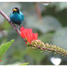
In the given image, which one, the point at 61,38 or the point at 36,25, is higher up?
the point at 36,25

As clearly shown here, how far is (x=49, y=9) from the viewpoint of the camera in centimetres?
163

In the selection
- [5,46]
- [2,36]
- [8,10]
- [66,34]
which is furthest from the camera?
[2,36]

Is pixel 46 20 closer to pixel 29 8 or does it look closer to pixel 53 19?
pixel 53 19

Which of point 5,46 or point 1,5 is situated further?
point 1,5

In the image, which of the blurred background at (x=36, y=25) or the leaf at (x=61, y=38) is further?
the blurred background at (x=36, y=25)

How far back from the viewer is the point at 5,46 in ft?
1.44

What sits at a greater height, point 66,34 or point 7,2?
point 7,2

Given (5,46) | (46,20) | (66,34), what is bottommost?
(5,46)

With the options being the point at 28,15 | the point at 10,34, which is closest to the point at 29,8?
the point at 28,15

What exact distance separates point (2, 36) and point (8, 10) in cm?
32

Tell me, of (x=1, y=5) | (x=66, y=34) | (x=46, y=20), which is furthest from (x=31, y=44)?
(x=1, y=5)

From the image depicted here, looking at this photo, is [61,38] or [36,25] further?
[36,25]

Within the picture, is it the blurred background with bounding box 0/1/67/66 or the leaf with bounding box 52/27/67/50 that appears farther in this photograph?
the blurred background with bounding box 0/1/67/66

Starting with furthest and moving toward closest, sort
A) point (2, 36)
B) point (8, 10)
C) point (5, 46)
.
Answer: point (2, 36) → point (8, 10) → point (5, 46)
